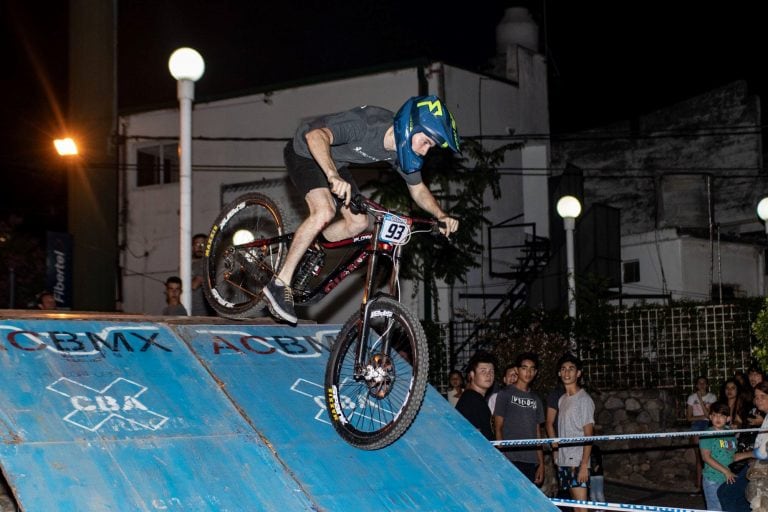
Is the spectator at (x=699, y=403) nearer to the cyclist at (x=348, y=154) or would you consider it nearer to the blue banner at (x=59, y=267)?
the cyclist at (x=348, y=154)

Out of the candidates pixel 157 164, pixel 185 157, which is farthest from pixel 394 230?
pixel 157 164

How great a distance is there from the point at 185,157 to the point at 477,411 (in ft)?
13.9

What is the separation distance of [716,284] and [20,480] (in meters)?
21.6

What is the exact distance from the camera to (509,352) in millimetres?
16500

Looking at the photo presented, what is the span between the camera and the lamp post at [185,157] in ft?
32.6

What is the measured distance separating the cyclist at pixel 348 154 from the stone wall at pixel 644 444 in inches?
349

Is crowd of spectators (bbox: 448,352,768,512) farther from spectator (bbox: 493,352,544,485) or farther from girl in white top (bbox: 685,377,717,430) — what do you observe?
girl in white top (bbox: 685,377,717,430)

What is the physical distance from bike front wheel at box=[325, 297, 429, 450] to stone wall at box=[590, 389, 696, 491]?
8.60 metres

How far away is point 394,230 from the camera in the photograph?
21.2 feet

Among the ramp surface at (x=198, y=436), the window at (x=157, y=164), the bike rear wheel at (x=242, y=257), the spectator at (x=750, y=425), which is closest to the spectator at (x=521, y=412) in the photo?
the ramp surface at (x=198, y=436)

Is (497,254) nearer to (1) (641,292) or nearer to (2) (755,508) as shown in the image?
(1) (641,292)

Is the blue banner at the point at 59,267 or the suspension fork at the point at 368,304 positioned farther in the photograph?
the blue banner at the point at 59,267

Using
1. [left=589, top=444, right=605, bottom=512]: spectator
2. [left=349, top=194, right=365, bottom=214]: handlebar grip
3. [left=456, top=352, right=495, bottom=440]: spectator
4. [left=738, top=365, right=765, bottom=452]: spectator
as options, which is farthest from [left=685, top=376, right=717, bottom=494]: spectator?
[left=349, top=194, right=365, bottom=214]: handlebar grip

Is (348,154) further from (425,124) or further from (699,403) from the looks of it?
(699,403)
